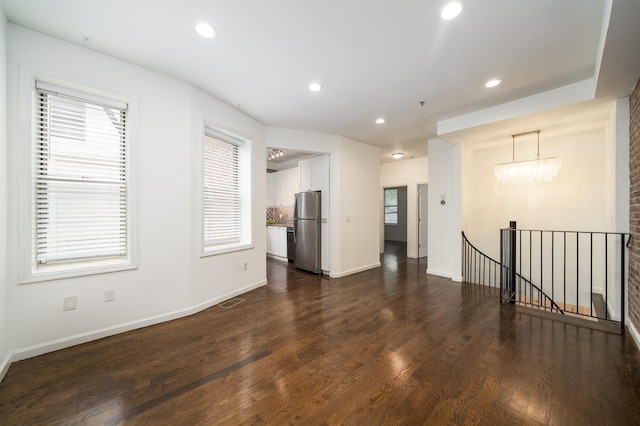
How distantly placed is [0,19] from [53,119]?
0.75 m

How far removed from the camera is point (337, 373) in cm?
202

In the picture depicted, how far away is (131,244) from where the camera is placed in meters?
2.70

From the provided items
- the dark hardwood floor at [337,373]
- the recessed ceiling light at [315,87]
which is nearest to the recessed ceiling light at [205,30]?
the recessed ceiling light at [315,87]

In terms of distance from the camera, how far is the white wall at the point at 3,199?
1982mm

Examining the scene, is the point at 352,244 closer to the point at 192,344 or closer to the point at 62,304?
the point at 192,344

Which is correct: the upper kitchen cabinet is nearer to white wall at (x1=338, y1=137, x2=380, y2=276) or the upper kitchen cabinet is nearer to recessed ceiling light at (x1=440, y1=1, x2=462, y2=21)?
white wall at (x1=338, y1=137, x2=380, y2=276)

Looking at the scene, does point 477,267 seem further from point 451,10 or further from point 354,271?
point 451,10

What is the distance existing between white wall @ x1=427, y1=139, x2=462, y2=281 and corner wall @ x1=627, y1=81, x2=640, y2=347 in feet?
6.81

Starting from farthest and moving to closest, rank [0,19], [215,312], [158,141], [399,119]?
[399,119]
[215,312]
[158,141]
[0,19]

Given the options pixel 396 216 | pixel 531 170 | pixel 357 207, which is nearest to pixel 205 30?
pixel 357 207

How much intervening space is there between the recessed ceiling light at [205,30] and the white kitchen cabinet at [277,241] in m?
4.71

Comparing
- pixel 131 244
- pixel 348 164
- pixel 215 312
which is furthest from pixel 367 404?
pixel 348 164

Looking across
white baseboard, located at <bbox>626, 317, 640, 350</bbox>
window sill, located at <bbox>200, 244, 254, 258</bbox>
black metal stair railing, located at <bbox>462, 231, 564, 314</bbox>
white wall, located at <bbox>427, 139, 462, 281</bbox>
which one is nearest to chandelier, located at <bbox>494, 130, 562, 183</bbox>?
white wall, located at <bbox>427, 139, 462, 281</bbox>

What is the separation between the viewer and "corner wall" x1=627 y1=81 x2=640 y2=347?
253 centimetres
